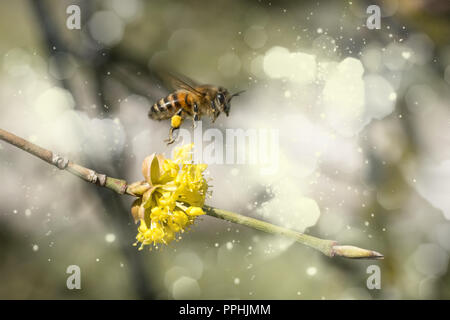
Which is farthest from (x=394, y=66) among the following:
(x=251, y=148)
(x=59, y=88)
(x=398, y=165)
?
(x=59, y=88)

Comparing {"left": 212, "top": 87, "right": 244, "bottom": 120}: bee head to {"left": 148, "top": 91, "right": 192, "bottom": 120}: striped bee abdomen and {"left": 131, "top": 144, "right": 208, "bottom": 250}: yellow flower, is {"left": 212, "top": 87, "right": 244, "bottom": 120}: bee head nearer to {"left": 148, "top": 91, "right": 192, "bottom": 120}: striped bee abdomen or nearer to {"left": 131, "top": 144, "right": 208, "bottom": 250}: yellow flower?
{"left": 148, "top": 91, "right": 192, "bottom": 120}: striped bee abdomen
